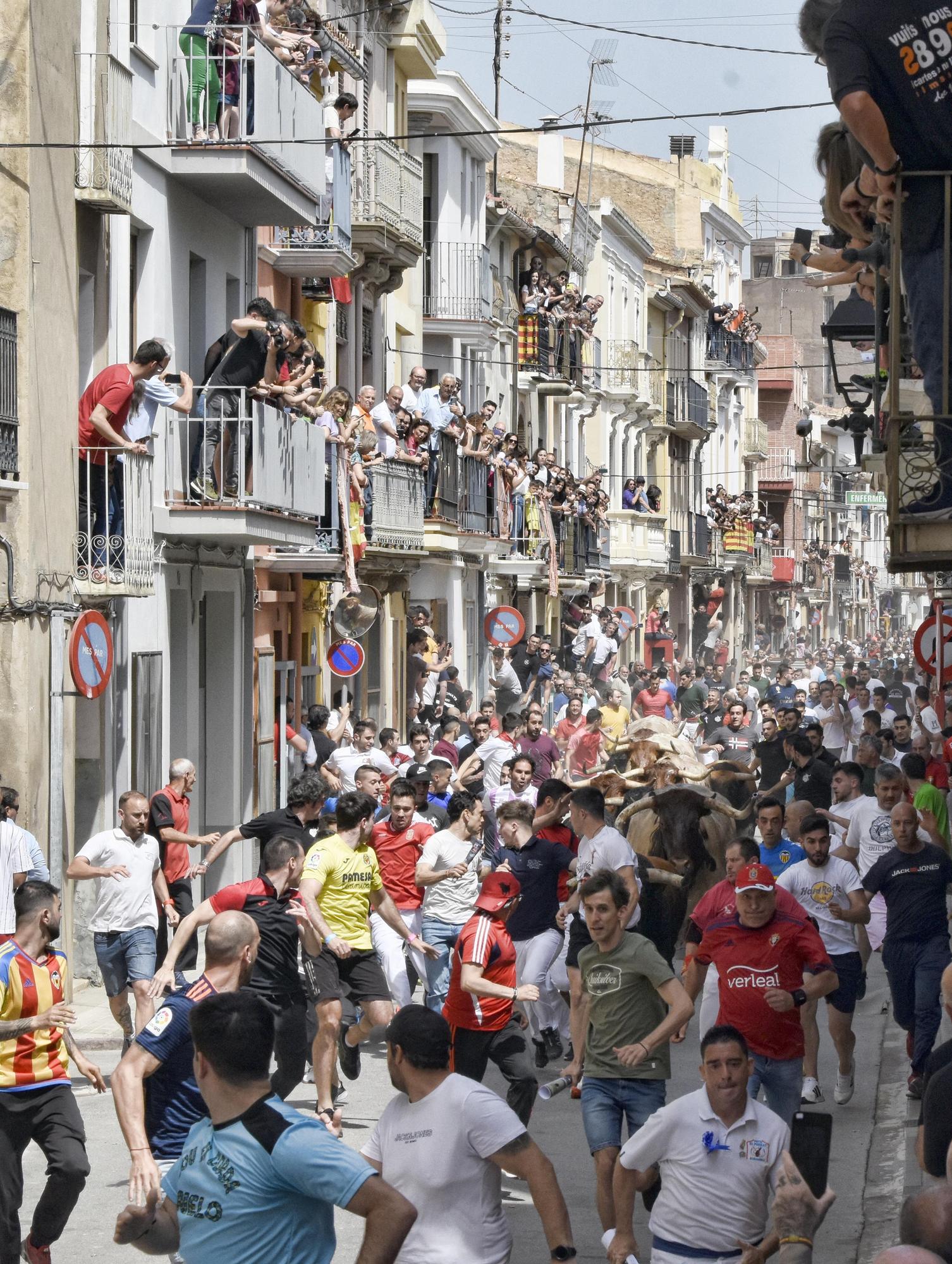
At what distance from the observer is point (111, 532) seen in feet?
56.1

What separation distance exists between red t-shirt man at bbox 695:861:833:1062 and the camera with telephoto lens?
1027 centimetres

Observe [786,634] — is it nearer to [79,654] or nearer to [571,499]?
[571,499]

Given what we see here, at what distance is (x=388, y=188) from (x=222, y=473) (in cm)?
1088

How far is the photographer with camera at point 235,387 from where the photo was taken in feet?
62.5

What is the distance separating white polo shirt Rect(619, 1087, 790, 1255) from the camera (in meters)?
7.02

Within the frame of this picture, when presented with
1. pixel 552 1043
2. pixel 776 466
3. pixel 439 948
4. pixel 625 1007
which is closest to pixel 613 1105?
pixel 625 1007

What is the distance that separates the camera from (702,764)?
18.8 metres

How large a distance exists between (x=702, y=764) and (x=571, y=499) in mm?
25010

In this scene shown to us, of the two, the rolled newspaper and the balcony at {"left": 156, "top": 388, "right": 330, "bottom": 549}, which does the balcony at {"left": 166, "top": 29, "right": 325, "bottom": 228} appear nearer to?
the balcony at {"left": 156, "top": 388, "right": 330, "bottom": 549}

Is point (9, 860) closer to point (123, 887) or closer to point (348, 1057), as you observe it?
point (123, 887)

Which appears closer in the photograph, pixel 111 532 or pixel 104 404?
pixel 104 404

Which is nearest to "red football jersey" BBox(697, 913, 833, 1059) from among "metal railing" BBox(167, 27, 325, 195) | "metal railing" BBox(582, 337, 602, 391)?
"metal railing" BBox(167, 27, 325, 195)

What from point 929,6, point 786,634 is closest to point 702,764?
point 929,6

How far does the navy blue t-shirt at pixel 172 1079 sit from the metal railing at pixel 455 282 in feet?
93.5
